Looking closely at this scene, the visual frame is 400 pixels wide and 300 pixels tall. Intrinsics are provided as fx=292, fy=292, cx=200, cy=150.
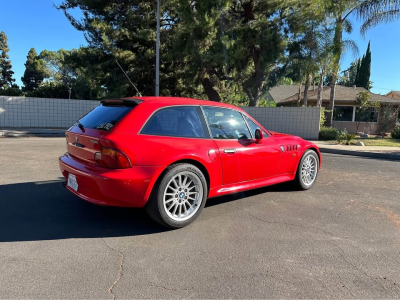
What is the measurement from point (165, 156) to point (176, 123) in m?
0.57

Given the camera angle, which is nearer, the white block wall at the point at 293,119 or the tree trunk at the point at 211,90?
the white block wall at the point at 293,119

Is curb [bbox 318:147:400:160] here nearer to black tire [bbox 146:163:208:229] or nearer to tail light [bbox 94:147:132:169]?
black tire [bbox 146:163:208:229]

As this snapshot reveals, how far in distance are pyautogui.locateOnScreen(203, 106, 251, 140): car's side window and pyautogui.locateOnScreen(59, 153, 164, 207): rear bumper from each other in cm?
112

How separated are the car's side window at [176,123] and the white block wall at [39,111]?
16030 millimetres

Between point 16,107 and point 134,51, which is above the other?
point 134,51

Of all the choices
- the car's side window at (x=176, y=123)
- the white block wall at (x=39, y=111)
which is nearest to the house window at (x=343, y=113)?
the white block wall at (x=39, y=111)

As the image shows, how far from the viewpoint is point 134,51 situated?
66.4 ft

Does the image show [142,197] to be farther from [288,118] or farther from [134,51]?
[134,51]

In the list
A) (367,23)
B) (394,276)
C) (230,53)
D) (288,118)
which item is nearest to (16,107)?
(230,53)

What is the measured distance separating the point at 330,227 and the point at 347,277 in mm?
1176

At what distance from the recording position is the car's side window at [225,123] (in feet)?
13.5

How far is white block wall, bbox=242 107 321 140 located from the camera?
51.2 ft

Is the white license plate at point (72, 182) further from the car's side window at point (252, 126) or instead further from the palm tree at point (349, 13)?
the palm tree at point (349, 13)

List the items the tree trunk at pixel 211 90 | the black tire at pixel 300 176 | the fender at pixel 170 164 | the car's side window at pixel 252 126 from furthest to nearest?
the tree trunk at pixel 211 90 < the black tire at pixel 300 176 < the car's side window at pixel 252 126 < the fender at pixel 170 164
